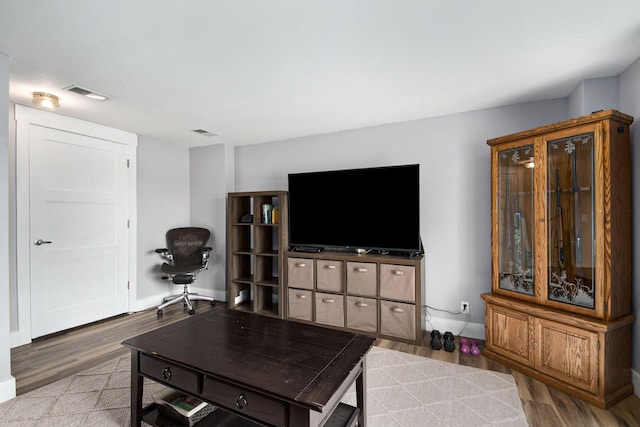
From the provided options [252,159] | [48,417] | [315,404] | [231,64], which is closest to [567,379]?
[315,404]

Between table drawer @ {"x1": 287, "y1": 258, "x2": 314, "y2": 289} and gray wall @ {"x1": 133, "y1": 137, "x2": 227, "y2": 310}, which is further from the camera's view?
gray wall @ {"x1": 133, "y1": 137, "x2": 227, "y2": 310}

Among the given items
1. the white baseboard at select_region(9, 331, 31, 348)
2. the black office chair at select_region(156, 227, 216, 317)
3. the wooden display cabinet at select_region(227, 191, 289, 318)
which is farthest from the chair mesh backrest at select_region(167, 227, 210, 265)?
the white baseboard at select_region(9, 331, 31, 348)

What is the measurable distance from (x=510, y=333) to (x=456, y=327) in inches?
28.4

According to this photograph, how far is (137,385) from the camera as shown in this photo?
1.66m

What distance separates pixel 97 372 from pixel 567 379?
3478 mm

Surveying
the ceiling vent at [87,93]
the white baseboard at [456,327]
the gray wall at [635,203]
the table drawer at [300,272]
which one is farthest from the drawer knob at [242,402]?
the ceiling vent at [87,93]

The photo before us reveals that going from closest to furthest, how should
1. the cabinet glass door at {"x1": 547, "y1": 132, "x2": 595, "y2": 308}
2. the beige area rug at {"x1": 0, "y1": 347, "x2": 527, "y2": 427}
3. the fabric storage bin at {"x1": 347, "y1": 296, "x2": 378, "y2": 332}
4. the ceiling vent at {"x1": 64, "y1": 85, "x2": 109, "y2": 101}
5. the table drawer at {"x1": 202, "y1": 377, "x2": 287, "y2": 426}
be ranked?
the table drawer at {"x1": 202, "y1": 377, "x2": 287, "y2": 426}, the beige area rug at {"x1": 0, "y1": 347, "x2": 527, "y2": 427}, the cabinet glass door at {"x1": 547, "y1": 132, "x2": 595, "y2": 308}, the ceiling vent at {"x1": 64, "y1": 85, "x2": 109, "y2": 101}, the fabric storage bin at {"x1": 347, "y1": 296, "x2": 378, "y2": 332}

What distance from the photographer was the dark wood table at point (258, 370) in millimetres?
1246

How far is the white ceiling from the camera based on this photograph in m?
1.51

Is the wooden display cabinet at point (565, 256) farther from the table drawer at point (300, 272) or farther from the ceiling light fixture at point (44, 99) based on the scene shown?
the ceiling light fixture at point (44, 99)

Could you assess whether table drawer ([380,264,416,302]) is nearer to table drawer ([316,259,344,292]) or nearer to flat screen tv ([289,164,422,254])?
flat screen tv ([289,164,422,254])

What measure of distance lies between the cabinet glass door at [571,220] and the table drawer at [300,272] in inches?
86.6

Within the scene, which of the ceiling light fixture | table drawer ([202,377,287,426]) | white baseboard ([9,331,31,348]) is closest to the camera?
table drawer ([202,377,287,426])

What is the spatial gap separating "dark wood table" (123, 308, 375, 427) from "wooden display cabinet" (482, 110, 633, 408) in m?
1.47
